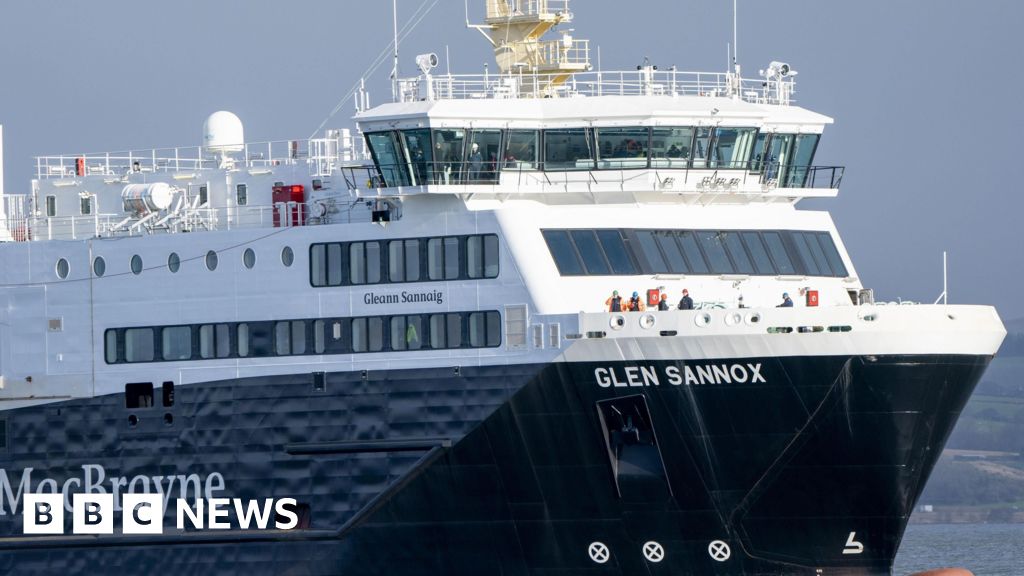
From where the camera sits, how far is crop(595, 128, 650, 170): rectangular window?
127 feet

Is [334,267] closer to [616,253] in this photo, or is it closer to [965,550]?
[616,253]

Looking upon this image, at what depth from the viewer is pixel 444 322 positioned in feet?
126

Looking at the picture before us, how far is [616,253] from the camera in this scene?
38000 millimetres

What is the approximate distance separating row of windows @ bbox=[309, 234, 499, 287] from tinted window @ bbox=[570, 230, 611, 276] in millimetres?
1560

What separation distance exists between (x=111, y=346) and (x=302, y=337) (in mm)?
4801

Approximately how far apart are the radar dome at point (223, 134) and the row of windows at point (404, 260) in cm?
677

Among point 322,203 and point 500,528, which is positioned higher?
point 322,203

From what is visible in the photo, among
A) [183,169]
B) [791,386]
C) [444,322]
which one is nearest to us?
[791,386]

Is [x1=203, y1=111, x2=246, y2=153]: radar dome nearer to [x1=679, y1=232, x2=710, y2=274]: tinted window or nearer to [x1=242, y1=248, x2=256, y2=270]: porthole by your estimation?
[x1=242, y1=248, x2=256, y2=270]: porthole

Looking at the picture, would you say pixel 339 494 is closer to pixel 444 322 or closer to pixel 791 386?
pixel 444 322

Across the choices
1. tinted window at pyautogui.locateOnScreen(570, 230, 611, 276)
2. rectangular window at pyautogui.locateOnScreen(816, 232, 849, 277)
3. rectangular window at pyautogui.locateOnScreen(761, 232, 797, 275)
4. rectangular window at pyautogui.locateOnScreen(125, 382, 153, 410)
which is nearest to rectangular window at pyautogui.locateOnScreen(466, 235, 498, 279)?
tinted window at pyautogui.locateOnScreen(570, 230, 611, 276)

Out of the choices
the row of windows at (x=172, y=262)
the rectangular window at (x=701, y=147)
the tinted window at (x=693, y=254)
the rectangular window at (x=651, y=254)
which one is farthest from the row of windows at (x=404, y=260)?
the rectangular window at (x=701, y=147)

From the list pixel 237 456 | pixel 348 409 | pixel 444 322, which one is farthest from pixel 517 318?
pixel 237 456

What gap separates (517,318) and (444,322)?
1.61 metres
